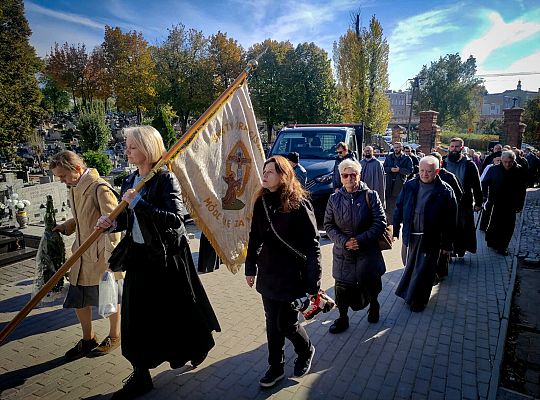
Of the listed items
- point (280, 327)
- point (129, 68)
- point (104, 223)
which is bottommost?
point (280, 327)

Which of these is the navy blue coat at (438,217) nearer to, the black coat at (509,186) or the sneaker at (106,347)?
the black coat at (509,186)

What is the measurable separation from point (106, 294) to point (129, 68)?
36.4 meters

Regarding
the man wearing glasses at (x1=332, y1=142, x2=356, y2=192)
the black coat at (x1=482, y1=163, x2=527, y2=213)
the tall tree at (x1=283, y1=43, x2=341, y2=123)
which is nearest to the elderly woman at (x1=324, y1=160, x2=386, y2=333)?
the man wearing glasses at (x1=332, y1=142, x2=356, y2=192)

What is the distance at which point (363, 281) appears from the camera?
397 centimetres

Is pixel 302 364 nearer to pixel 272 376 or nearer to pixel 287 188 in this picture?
pixel 272 376

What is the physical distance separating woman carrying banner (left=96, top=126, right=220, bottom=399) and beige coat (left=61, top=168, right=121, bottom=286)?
0.56 metres

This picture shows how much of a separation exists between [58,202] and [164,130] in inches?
438

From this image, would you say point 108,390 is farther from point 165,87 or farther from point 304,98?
point 165,87


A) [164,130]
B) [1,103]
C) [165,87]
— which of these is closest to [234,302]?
[164,130]

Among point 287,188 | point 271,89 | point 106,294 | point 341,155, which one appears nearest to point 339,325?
point 287,188

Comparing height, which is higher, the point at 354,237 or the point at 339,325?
the point at 354,237

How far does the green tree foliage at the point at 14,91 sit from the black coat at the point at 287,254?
21.6 m

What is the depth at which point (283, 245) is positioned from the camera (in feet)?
9.86

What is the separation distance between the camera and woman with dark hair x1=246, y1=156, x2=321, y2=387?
298 cm
